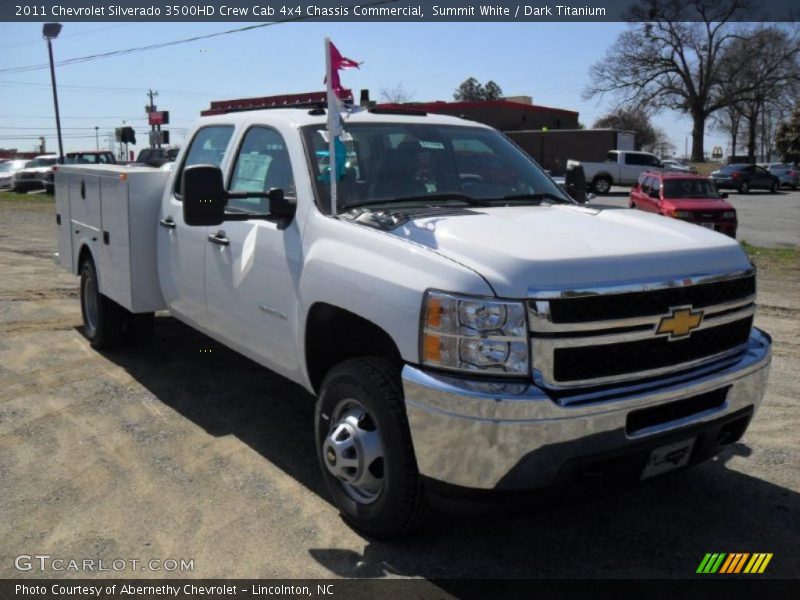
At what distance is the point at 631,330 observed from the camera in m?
3.05

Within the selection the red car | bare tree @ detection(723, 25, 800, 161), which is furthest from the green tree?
the red car

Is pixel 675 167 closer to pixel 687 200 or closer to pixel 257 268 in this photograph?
pixel 687 200

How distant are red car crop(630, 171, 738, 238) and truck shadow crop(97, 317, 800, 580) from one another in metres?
12.5

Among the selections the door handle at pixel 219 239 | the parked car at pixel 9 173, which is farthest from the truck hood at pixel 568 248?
the parked car at pixel 9 173

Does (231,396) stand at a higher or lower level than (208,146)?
lower

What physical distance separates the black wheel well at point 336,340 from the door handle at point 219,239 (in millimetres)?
1033

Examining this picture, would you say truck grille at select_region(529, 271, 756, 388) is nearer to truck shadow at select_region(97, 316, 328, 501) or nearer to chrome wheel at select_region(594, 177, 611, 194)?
truck shadow at select_region(97, 316, 328, 501)

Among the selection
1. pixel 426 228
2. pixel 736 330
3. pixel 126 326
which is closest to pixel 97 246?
pixel 126 326

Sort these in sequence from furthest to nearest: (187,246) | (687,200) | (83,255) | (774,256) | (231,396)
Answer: (687,200) → (774,256) → (83,255) → (231,396) → (187,246)

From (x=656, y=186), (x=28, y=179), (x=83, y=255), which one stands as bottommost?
(x=83, y=255)

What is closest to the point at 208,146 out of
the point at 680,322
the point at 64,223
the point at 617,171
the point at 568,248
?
the point at 64,223

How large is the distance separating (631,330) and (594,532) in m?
1.14

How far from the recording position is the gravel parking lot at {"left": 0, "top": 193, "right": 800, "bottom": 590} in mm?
3389

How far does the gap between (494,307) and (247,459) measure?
220 cm
